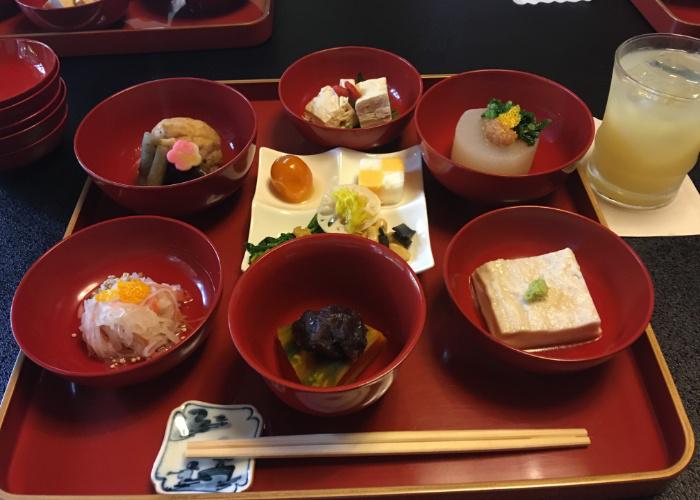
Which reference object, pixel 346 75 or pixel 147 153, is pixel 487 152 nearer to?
pixel 346 75

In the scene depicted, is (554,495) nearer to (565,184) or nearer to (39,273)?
(565,184)

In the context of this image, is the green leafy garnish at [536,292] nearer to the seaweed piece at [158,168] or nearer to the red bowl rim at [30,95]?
the seaweed piece at [158,168]

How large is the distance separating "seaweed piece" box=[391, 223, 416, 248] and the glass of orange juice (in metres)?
0.58

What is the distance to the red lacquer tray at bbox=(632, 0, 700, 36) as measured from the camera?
1874 mm

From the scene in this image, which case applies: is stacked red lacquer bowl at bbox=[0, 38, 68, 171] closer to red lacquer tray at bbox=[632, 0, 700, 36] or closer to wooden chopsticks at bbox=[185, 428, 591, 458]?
wooden chopsticks at bbox=[185, 428, 591, 458]

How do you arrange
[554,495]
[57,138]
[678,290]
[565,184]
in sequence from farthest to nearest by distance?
1. [57,138]
2. [565,184]
3. [678,290]
4. [554,495]

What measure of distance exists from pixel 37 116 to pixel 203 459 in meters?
1.11

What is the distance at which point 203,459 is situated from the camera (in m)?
0.94

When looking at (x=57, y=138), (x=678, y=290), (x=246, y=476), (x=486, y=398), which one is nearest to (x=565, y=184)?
(x=678, y=290)

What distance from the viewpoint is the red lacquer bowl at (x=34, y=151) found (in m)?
1.49

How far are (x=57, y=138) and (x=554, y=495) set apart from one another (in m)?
1.58

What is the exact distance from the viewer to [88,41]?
197 centimetres

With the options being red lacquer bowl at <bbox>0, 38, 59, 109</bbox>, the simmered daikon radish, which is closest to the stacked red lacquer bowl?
red lacquer bowl at <bbox>0, 38, 59, 109</bbox>

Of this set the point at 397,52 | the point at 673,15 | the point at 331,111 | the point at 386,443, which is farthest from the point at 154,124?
the point at 673,15
